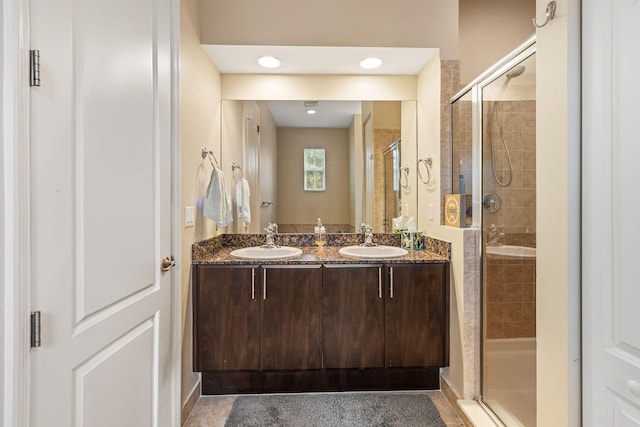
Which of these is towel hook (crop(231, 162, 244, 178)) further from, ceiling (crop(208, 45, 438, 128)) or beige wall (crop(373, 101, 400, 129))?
beige wall (crop(373, 101, 400, 129))

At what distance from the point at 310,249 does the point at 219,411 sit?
118 cm

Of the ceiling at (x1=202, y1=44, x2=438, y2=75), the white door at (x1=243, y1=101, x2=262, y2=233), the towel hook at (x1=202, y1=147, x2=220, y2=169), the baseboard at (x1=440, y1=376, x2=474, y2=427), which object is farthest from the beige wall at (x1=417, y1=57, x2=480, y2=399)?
the towel hook at (x1=202, y1=147, x2=220, y2=169)

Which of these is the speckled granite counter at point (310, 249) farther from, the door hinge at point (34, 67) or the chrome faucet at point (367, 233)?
the door hinge at point (34, 67)

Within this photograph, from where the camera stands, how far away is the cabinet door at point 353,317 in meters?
2.01

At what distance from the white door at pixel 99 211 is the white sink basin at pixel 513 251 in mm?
1714

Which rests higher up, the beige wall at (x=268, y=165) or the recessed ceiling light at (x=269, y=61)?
the recessed ceiling light at (x=269, y=61)

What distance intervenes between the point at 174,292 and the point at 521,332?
1.76 meters

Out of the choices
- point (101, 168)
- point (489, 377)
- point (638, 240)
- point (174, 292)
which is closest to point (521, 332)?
point (489, 377)

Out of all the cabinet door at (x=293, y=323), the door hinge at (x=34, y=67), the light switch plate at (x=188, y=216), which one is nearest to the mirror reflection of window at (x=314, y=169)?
the cabinet door at (x=293, y=323)

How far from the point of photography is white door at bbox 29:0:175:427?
0.86m

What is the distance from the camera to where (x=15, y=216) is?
77 cm

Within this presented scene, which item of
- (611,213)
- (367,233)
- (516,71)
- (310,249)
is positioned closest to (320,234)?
(310,249)

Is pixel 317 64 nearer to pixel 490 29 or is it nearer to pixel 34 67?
pixel 490 29

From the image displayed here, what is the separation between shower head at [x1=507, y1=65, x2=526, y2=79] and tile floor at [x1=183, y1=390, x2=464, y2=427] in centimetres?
187
